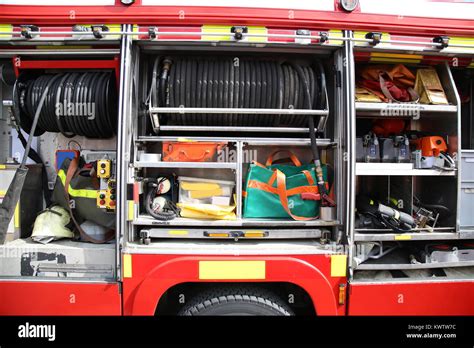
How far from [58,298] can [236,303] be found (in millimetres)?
1391

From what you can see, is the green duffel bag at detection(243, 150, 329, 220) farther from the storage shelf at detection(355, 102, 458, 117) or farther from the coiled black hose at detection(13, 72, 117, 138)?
the coiled black hose at detection(13, 72, 117, 138)

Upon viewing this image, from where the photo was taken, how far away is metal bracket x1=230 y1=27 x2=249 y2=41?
2.22 metres

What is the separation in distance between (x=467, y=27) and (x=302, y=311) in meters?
2.77

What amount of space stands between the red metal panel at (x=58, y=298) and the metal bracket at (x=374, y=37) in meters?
2.77

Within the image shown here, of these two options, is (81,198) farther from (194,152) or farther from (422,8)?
(422,8)

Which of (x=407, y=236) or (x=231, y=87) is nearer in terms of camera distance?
(x=407, y=236)

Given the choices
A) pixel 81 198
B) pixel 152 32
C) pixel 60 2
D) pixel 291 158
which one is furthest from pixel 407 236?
pixel 60 2

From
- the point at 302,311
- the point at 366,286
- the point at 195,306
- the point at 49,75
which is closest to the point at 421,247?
the point at 366,286

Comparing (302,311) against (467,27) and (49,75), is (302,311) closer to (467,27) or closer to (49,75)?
(467,27)

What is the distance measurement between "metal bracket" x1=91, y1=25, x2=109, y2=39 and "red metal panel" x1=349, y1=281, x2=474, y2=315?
2.77m

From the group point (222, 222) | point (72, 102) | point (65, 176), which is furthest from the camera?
point (65, 176)

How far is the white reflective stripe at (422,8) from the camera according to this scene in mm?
2381

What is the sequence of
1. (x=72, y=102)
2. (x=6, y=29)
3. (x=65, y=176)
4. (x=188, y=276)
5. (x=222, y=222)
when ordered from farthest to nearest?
1. (x=65, y=176)
2. (x=72, y=102)
3. (x=222, y=222)
4. (x=6, y=29)
5. (x=188, y=276)

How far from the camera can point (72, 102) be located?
2.57m
